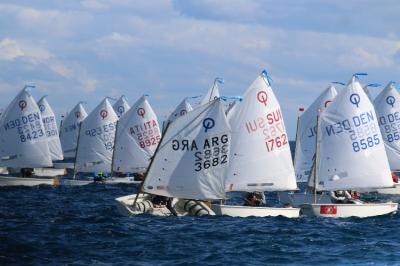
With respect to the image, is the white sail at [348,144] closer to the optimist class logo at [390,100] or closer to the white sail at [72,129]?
the optimist class logo at [390,100]

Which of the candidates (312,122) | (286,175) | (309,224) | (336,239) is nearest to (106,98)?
(312,122)

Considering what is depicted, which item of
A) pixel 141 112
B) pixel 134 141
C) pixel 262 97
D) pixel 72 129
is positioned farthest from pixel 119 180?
pixel 72 129

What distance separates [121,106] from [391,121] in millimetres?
34215

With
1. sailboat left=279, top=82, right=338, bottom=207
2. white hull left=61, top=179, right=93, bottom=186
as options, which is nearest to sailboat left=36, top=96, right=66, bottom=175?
white hull left=61, top=179, right=93, bottom=186

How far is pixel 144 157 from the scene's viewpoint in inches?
3177

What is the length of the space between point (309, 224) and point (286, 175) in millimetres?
6192

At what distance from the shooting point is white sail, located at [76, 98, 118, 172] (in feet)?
274

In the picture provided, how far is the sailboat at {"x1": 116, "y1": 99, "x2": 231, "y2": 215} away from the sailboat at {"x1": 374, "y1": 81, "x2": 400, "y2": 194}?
3481cm

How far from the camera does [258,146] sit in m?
49.5

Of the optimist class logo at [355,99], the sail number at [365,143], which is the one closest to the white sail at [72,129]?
the sail number at [365,143]

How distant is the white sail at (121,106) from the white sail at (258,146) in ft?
163

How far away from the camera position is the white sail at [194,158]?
148 feet

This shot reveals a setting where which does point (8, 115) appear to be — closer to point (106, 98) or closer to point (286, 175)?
point (106, 98)

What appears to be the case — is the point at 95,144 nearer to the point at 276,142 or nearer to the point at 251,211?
the point at 276,142
